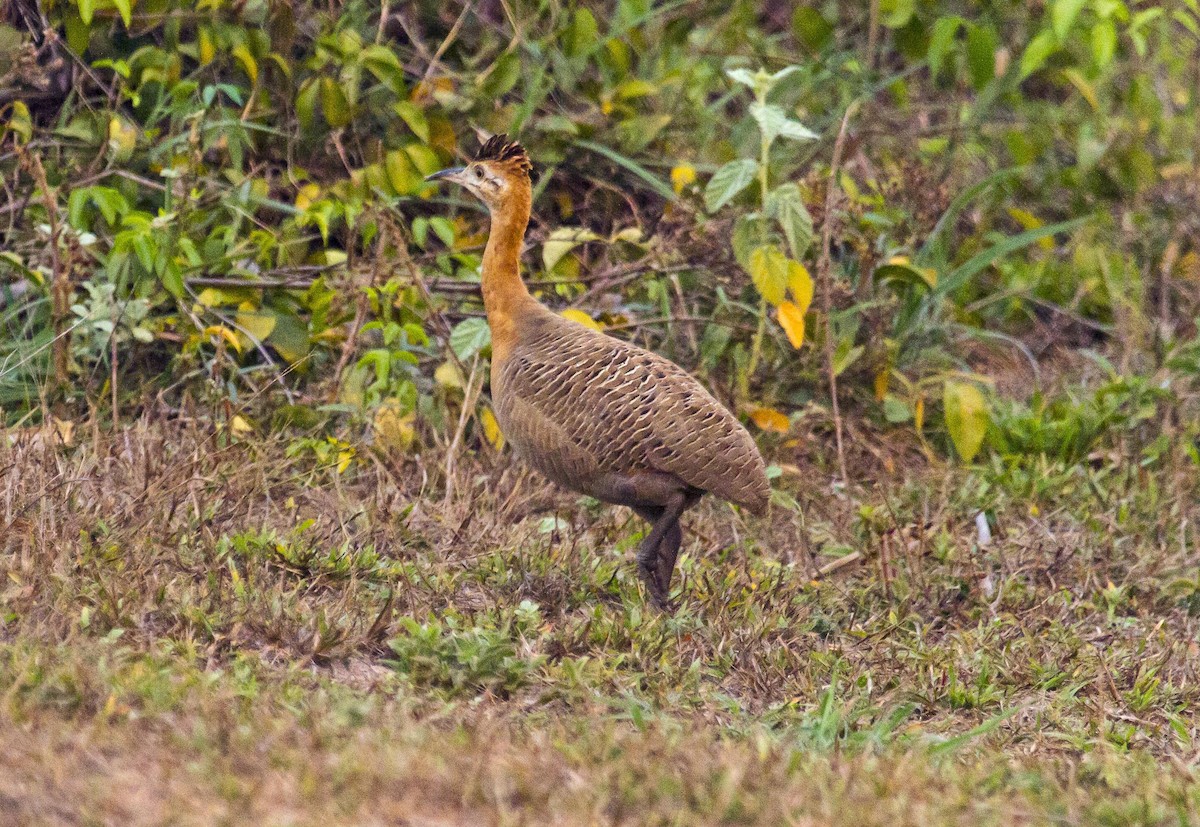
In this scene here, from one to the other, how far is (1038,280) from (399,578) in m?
4.41

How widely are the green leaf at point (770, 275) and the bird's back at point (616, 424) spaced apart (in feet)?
3.42

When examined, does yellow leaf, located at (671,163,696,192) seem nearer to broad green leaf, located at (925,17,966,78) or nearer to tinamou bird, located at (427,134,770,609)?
broad green leaf, located at (925,17,966,78)

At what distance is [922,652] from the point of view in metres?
4.49

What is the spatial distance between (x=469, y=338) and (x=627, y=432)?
120 centimetres

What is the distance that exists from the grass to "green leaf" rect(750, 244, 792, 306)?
736mm

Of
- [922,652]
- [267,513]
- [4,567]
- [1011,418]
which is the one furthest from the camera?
[1011,418]

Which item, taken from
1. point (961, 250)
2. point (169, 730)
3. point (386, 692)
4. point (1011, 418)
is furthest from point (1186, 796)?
point (961, 250)

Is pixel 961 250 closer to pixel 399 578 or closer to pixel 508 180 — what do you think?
pixel 508 180

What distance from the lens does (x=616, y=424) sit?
14.8ft

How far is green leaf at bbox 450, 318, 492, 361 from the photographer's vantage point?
5.46m

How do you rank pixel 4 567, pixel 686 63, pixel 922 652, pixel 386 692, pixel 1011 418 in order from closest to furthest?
pixel 386 692, pixel 4 567, pixel 922 652, pixel 1011 418, pixel 686 63

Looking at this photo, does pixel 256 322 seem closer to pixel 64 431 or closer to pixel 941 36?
pixel 64 431

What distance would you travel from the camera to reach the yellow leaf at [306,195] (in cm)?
629

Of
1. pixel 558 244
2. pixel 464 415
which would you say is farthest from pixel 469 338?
pixel 558 244
